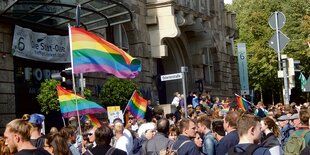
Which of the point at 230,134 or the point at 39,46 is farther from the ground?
the point at 39,46

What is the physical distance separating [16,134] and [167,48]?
826 inches

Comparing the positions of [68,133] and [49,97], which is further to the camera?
[49,97]

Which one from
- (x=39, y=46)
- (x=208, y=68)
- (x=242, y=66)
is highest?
(x=39, y=46)

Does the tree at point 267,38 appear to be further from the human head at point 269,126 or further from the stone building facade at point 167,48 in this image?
the human head at point 269,126

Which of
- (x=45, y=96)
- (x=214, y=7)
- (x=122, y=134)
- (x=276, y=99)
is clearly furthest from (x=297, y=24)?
(x=122, y=134)

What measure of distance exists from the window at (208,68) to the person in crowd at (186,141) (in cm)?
2380

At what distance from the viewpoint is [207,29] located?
2970 cm

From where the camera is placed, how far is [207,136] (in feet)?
26.7

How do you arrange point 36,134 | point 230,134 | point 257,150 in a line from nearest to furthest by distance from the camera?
point 257,150, point 230,134, point 36,134

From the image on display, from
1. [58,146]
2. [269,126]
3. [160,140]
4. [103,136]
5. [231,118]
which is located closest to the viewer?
[58,146]

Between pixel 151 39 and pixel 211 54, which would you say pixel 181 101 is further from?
pixel 211 54

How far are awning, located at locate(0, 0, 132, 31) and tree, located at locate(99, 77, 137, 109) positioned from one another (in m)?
1.96

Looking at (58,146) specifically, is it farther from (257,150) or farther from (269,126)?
(269,126)

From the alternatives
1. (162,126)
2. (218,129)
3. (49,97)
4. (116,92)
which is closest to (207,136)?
(218,129)
